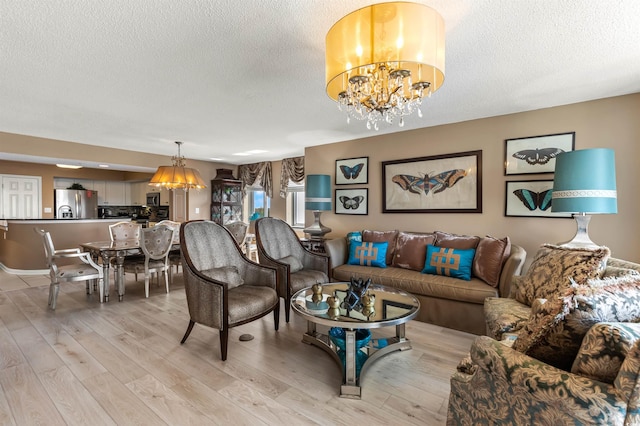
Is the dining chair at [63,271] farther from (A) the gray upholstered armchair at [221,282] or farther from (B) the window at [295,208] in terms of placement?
(B) the window at [295,208]

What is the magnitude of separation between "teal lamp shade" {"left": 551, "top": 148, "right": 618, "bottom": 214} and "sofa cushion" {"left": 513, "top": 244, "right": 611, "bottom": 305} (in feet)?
1.46

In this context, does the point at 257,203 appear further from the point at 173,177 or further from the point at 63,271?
the point at 63,271

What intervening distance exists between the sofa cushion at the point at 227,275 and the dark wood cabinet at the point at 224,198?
4214 millimetres

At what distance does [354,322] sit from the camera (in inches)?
79.6

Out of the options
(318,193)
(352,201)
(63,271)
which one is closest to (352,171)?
(352,201)

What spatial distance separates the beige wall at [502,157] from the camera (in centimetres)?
295

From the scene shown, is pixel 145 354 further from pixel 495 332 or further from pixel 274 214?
pixel 274 214

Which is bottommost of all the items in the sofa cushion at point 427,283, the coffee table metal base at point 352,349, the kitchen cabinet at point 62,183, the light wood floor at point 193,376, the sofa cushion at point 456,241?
the light wood floor at point 193,376

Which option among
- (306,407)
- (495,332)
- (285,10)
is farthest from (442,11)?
(306,407)

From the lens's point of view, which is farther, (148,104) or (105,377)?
(148,104)

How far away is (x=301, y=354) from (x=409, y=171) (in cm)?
287

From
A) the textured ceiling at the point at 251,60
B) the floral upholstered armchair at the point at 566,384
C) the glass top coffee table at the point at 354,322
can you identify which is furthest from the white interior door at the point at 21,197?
the floral upholstered armchair at the point at 566,384

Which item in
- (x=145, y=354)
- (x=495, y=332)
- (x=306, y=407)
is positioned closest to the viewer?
(x=306, y=407)

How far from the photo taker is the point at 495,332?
2057 millimetres
